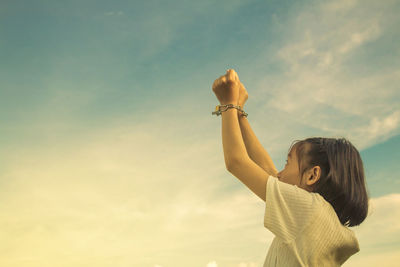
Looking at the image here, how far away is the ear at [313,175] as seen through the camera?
3.90m

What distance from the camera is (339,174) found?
3.90 meters

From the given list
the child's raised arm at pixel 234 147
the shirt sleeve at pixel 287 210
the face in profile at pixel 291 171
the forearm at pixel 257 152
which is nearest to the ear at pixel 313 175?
the face in profile at pixel 291 171

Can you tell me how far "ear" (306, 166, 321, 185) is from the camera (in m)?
3.90

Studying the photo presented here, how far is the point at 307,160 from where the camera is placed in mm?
4066

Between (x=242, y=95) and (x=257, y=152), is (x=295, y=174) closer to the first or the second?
(x=257, y=152)

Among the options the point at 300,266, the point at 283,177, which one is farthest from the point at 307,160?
the point at 300,266

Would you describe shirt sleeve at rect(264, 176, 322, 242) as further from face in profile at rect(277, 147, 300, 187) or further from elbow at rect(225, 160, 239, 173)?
face in profile at rect(277, 147, 300, 187)

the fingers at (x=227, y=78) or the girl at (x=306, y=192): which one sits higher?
the fingers at (x=227, y=78)

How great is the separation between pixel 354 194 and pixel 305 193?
718 millimetres

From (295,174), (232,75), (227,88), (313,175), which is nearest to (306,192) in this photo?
(313,175)

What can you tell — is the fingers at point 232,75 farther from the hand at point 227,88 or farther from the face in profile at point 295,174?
the face in profile at point 295,174

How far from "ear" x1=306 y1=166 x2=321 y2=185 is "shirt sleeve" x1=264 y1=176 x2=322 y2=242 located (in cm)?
41

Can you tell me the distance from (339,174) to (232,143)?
1.13 m

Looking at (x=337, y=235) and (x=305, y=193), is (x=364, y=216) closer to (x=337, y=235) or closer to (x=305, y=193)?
(x=337, y=235)
